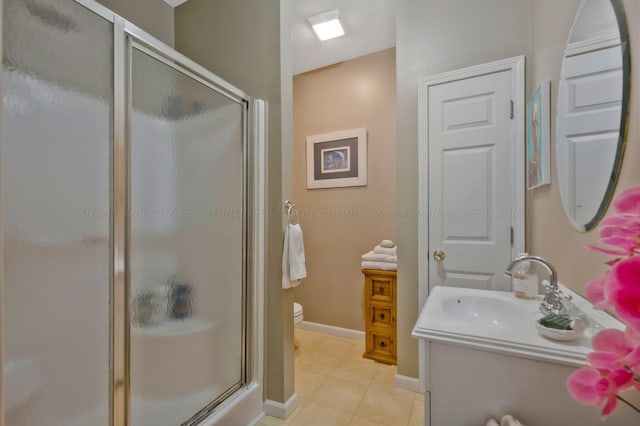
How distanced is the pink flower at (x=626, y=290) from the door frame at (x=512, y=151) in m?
1.34

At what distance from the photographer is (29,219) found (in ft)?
2.70

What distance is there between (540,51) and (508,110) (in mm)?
302

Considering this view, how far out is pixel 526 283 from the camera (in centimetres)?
128

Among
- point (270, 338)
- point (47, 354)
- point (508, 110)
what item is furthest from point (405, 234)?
point (47, 354)

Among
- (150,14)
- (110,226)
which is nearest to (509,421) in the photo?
(110,226)

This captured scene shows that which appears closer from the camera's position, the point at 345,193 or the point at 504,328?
the point at 504,328

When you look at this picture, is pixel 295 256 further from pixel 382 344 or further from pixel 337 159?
pixel 337 159

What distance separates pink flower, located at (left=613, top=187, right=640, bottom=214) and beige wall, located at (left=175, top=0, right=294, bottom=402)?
144 cm

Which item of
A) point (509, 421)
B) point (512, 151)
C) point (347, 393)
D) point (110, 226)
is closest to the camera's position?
point (509, 421)

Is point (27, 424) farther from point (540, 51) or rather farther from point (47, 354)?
point (540, 51)

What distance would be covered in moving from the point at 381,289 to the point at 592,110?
5.43 ft

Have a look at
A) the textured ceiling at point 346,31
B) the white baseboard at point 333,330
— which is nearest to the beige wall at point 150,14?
the textured ceiling at point 346,31

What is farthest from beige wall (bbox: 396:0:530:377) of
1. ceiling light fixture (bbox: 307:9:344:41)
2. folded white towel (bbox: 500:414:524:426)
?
Answer: folded white towel (bbox: 500:414:524:426)

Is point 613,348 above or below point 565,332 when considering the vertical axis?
above
